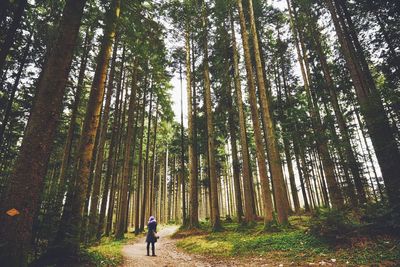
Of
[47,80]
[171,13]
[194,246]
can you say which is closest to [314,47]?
[171,13]

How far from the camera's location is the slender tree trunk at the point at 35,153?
3821mm

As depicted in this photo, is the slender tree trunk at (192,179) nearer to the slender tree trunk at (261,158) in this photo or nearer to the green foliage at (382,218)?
the slender tree trunk at (261,158)

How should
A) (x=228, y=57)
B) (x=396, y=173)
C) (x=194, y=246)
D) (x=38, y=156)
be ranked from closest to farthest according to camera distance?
(x=38, y=156) → (x=396, y=173) → (x=194, y=246) → (x=228, y=57)

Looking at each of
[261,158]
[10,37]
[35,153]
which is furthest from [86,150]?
[261,158]

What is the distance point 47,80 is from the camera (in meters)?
4.72

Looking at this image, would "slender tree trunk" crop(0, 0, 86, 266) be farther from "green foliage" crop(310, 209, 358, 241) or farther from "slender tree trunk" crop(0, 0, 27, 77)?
"green foliage" crop(310, 209, 358, 241)

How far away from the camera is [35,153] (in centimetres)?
429

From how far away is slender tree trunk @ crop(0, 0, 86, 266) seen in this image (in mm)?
3821

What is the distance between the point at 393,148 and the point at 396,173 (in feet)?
3.00

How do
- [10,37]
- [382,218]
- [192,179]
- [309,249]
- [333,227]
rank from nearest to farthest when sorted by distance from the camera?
[382,218], [309,249], [333,227], [10,37], [192,179]

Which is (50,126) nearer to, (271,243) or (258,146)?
(271,243)

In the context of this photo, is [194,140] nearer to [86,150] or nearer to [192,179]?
[192,179]

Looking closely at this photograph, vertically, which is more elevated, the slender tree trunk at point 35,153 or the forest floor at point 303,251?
the slender tree trunk at point 35,153

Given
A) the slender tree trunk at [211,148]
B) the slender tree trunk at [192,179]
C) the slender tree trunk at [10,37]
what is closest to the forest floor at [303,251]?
the slender tree trunk at [211,148]
